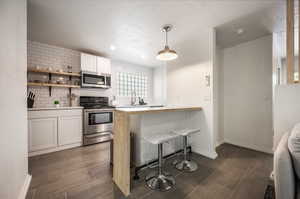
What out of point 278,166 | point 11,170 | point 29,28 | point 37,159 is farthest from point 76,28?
point 278,166

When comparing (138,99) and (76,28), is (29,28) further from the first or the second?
(138,99)

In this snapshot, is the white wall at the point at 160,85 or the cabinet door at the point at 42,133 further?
the white wall at the point at 160,85

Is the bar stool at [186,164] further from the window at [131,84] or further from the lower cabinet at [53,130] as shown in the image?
the window at [131,84]

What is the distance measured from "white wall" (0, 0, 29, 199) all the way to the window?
304 centimetres

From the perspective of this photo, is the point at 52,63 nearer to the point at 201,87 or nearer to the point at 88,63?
the point at 88,63

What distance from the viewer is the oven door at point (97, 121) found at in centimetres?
310

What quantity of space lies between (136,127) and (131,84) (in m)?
3.06

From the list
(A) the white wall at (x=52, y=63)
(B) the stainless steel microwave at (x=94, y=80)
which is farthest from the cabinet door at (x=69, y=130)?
(B) the stainless steel microwave at (x=94, y=80)

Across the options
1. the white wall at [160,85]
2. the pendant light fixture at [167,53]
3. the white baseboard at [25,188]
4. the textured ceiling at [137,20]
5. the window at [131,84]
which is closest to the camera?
the white baseboard at [25,188]

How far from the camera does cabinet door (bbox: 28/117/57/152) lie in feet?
8.03

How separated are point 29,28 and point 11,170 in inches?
103

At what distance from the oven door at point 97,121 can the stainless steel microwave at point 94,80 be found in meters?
0.81

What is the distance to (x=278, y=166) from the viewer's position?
0.89 meters

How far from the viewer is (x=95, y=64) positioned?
3.55 meters
